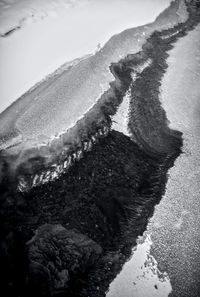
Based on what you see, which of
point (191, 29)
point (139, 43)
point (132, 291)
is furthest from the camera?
point (191, 29)

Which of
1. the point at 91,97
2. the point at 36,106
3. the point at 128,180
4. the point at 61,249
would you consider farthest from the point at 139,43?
the point at 61,249

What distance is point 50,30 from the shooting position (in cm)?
218

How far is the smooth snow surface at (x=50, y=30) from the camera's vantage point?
190 centimetres

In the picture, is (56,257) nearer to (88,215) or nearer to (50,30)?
(88,215)

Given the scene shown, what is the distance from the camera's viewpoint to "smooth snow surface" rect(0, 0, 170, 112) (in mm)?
1896

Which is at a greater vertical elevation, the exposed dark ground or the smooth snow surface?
the smooth snow surface

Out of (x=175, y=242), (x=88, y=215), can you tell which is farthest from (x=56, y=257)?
(x=175, y=242)

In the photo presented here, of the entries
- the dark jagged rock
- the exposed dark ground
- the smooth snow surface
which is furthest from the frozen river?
the smooth snow surface

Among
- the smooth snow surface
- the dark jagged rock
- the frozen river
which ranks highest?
the smooth snow surface

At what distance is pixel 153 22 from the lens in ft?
8.29

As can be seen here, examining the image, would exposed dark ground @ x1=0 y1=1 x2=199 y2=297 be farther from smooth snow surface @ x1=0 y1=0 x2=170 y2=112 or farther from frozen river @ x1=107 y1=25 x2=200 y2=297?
smooth snow surface @ x1=0 y1=0 x2=170 y2=112

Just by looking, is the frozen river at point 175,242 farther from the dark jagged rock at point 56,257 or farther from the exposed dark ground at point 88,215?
the dark jagged rock at point 56,257

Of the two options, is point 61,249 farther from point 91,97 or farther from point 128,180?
point 91,97

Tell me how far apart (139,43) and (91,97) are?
2.92 ft
